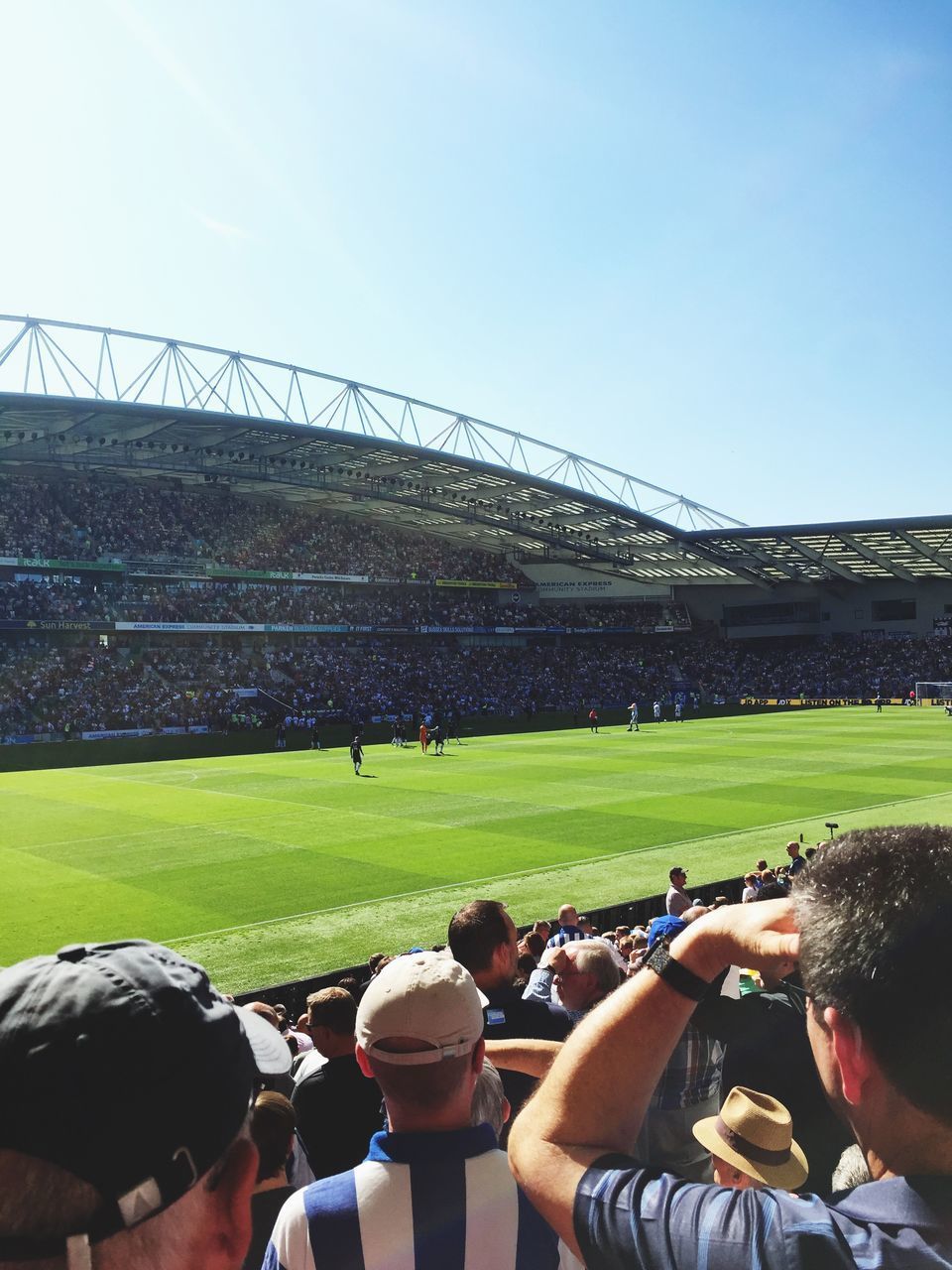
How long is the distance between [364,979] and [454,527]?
65591 millimetres

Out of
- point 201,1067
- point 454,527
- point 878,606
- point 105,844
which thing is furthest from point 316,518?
point 201,1067

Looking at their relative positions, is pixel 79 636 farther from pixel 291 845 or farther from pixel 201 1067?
pixel 201 1067

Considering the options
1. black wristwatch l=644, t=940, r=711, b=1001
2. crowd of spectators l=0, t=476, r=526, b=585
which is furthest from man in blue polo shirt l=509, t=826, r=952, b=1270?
crowd of spectators l=0, t=476, r=526, b=585

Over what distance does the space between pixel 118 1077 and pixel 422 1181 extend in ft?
4.05

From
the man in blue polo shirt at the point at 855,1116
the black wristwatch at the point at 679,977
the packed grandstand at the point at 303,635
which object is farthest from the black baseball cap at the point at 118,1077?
the packed grandstand at the point at 303,635

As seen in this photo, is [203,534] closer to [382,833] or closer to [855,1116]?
[382,833]

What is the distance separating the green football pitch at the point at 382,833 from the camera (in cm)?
1480

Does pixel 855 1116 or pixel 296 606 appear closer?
pixel 855 1116

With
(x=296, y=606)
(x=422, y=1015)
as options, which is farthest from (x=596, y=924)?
(x=296, y=606)

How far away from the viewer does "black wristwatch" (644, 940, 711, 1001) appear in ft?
6.43

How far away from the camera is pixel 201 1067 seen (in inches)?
60.9

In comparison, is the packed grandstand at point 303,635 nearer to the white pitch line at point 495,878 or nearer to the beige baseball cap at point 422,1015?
the white pitch line at point 495,878

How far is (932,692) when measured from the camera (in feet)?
224

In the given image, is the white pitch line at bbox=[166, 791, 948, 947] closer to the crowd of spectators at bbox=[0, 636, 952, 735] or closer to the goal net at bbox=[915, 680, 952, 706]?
the crowd of spectators at bbox=[0, 636, 952, 735]
